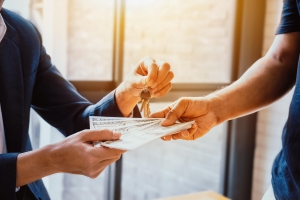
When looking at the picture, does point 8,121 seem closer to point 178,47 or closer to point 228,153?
point 178,47

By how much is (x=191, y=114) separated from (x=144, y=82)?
173 millimetres

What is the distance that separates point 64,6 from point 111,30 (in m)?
0.29

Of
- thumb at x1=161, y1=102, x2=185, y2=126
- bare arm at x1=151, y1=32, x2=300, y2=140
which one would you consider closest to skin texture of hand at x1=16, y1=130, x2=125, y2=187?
thumb at x1=161, y1=102, x2=185, y2=126

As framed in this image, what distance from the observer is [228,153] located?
269 centimetres

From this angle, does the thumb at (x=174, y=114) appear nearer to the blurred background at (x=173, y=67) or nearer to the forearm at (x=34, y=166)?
the forearm at (x=34, y=166)

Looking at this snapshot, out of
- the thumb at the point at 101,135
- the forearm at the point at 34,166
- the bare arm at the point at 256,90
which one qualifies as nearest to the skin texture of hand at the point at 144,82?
the bare arm at the point at 256,90

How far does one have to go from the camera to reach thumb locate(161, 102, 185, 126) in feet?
3.44

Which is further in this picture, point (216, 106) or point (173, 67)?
point (173, 67)

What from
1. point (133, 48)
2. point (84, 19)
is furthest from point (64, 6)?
point (133, 48)

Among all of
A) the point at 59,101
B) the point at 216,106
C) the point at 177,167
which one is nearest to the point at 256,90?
the point at 216,106

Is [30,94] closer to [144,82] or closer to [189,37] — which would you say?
[144,82]

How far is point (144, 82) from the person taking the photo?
3.62 ft

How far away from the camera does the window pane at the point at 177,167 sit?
274 centimetres

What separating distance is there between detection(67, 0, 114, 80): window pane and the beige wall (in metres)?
1.10
